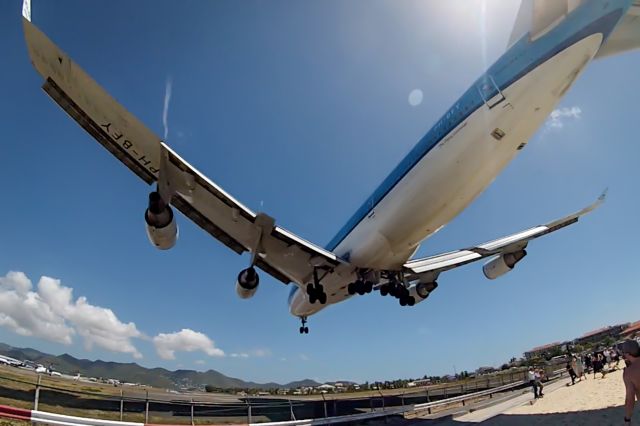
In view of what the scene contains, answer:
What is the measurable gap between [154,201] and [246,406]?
6.28 metres

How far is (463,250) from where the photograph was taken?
17781mm

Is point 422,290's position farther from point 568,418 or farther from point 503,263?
point 568,418

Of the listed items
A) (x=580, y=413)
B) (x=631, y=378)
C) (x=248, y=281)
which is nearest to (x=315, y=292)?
(x=248, y=281)

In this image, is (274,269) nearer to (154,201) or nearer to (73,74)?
(154,201)

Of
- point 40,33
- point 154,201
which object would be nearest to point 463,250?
point 154,201

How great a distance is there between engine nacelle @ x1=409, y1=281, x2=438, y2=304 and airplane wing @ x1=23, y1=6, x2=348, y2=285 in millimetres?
5360

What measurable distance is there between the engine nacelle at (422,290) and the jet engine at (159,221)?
11063 millimetres

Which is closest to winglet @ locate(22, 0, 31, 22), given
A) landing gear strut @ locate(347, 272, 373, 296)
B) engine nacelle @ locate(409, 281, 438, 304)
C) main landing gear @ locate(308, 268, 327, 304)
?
main landing gear @ locate(308, 268, 327, 304)

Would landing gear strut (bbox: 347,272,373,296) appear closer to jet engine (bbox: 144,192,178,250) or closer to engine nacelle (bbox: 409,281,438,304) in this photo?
engine nacelle (bbox: 409,281,438,304)

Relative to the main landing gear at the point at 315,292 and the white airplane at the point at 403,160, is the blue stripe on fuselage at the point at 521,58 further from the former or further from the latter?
the main landing gear at the point at 315,292

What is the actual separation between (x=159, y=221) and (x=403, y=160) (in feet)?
25.7

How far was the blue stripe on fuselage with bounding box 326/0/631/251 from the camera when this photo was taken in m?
7.60

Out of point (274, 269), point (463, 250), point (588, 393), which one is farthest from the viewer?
point (463, 250)

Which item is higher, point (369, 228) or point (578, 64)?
point (578, 64)
